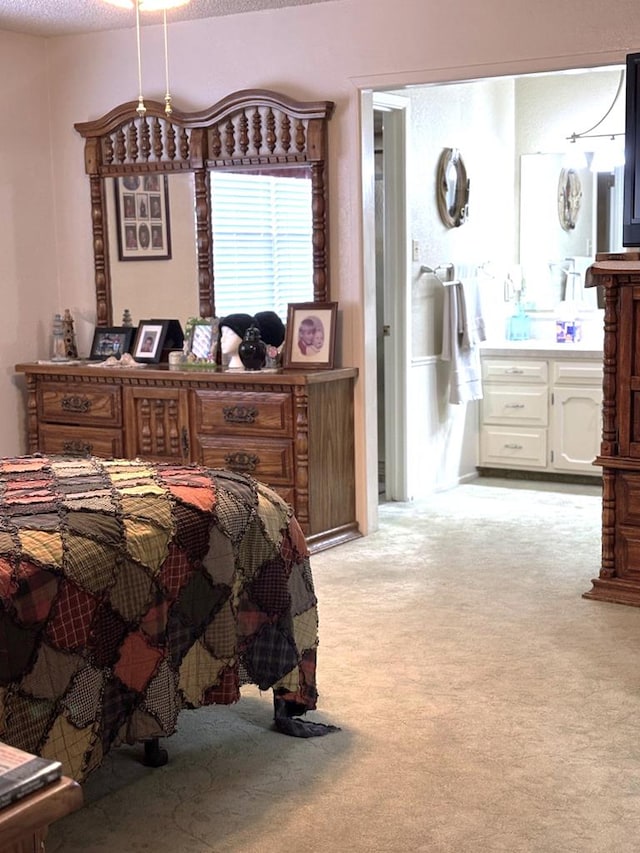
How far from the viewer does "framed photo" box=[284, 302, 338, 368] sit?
5.09 m

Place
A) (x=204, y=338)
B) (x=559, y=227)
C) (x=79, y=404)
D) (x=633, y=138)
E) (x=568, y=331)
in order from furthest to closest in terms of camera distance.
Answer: (x=559, y=227)
(x=568, y=331)
(x=79, y=404)
(x=204, y=338)
(x=633, y=138)

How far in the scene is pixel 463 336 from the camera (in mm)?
6285

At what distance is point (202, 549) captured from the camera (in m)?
2.72

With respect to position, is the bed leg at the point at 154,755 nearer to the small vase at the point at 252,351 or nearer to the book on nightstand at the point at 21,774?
the book on nightstand at the point at 21,774

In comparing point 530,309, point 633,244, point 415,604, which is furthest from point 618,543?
point 530,309

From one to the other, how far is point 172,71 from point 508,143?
240 cm

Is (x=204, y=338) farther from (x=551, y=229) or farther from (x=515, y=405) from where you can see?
(x=551, y=229)

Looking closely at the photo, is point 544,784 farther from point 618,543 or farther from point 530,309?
point 530,309

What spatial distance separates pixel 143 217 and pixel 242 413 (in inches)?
54.6

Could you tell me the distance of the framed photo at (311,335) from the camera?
201 inches

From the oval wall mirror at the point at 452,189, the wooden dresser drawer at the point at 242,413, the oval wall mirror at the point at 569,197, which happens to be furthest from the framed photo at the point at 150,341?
the oval wall mirror at the point at 569,197

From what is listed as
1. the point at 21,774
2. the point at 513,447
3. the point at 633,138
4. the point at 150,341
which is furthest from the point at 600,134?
the point at 21,774

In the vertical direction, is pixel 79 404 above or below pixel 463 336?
below

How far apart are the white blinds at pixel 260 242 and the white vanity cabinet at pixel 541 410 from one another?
178 cm
